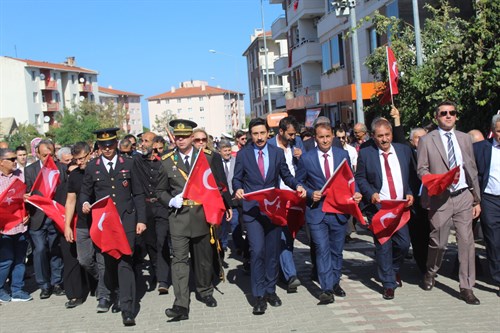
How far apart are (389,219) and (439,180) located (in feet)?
2.53

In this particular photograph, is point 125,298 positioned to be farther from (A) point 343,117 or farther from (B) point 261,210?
(A) point 343,117

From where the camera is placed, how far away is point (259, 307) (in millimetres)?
7168

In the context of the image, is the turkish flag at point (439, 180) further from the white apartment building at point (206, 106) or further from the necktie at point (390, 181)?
the white apartment building at point (206, 106)

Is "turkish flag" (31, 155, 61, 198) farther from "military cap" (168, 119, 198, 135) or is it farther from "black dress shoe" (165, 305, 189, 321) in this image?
"black dress shoe" (165, 305, 189, 321)

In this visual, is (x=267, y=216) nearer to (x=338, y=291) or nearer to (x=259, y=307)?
(x=259, y=307)

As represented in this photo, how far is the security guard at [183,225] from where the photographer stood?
731 centimetres

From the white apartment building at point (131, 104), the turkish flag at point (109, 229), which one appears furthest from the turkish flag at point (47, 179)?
the white apartment building at point (131, 104)

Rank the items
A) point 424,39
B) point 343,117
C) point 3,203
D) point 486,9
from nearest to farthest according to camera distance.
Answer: point 3,203
point 486,9
point 424,39
point 343,117

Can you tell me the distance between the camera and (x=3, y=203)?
850 centimetres

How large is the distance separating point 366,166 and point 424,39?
10.9 meters

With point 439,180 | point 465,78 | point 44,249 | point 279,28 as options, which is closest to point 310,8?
point 279,28

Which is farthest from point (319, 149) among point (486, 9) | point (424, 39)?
point (424, 39)

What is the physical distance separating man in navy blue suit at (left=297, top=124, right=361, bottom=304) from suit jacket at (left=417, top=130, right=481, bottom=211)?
812mm

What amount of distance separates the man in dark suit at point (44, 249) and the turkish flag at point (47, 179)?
0.33 feet
